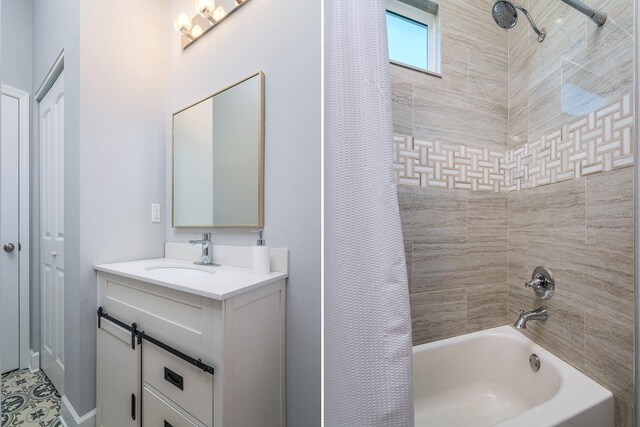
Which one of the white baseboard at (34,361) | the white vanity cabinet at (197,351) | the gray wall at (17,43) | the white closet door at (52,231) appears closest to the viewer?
the white vanity cabinet at (197,351)

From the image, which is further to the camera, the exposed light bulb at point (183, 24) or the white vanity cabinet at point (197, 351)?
the exposed light bulb at point (183, 24)

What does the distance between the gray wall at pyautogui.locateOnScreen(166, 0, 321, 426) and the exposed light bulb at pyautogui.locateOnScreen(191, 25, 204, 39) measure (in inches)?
13.3

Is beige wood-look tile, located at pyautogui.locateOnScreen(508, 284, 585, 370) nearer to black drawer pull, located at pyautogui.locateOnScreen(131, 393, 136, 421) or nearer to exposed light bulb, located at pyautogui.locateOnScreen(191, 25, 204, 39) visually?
black drawer pull, located at pyautogui.locateOnScreen(131, 393, 136, 421)

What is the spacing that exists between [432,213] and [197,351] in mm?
1082

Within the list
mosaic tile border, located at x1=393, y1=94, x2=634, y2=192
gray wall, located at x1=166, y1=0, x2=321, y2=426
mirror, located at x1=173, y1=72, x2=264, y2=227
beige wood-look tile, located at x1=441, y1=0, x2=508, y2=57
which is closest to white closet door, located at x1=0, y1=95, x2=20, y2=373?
mirror, located at x1=173, y1=72, x2=264, y2=227

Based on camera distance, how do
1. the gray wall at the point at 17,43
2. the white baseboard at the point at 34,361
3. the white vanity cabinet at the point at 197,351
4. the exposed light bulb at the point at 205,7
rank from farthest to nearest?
the white baseboard at the point at 34,361 → the gray wall at the point at 17,43 → the exposed light bulb at the point at 205,7 → the white vanity cabinet at the point at 197,351

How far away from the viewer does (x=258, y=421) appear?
1.10 m

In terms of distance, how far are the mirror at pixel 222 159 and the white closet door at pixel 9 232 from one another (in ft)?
3.28

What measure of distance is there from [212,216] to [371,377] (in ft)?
3.41

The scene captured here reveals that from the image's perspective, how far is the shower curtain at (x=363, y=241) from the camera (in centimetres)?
82

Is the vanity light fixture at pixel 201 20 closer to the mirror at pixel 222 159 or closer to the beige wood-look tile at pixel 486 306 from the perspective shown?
the mirror at pixel 222 159

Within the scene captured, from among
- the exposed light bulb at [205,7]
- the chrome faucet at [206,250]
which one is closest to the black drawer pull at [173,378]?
the chrome faucet at [206,250]

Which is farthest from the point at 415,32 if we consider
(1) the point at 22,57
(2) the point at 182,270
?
(1) the point at 22,57

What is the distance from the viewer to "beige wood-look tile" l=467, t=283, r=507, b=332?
1.54 m
